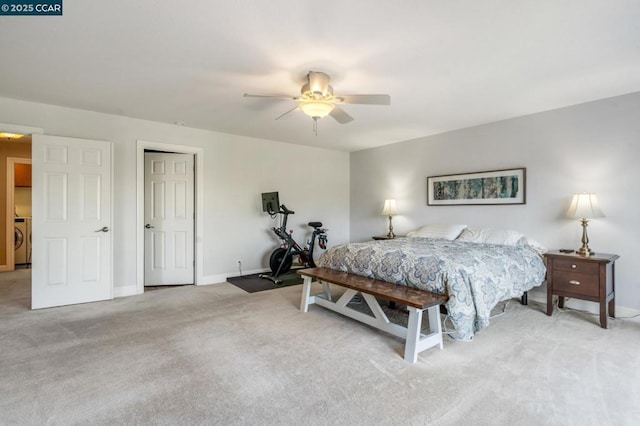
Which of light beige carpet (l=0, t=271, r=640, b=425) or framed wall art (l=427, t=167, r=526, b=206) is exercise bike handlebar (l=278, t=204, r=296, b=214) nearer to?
light beige carpet (l=0, t=271, r=640, b=425)

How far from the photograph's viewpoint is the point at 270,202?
17.2 feet

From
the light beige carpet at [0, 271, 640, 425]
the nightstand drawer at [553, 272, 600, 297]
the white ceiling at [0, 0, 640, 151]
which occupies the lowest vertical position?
the light beige carpet at [0, 271, 640, 425]

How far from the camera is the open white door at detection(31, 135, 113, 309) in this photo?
3639 millimetres

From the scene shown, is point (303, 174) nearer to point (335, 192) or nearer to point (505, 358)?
point (335, 192)

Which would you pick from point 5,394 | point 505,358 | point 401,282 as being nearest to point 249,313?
point 401,282

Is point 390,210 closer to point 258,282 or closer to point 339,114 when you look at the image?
point 258,282

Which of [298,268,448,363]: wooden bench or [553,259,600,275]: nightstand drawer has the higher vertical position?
[553,259,600,275]: nightstand drawer

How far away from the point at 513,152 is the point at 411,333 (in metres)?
3.19

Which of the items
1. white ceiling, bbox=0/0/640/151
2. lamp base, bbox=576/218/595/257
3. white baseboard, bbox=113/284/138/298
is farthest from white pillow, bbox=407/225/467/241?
white baseboard, bbox=113/284/138/298

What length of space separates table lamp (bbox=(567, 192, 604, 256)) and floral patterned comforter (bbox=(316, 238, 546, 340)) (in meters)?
0.45

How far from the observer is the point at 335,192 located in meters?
6.64

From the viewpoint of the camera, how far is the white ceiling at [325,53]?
6.57 ft

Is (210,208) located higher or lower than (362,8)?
lower

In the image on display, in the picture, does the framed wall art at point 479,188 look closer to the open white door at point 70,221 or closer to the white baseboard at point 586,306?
the white baseboard at point 586,306
